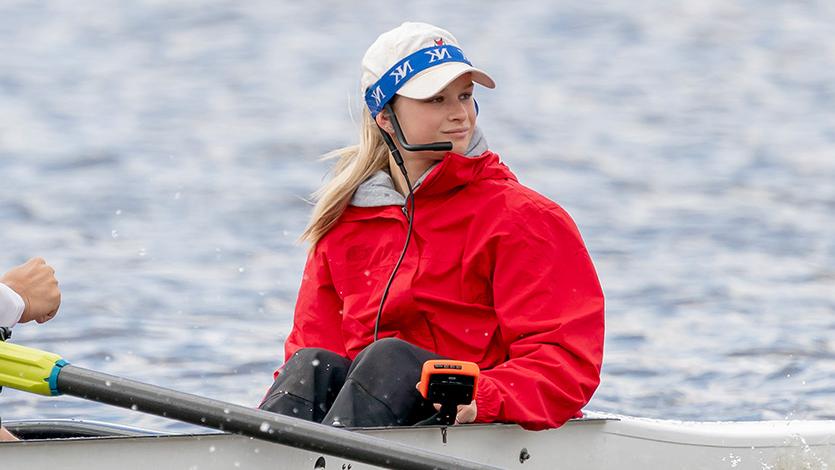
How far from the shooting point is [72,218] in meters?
10.0

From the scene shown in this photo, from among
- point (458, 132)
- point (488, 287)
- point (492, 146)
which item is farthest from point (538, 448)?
point (492, 146)

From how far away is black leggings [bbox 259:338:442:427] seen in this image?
3418 millimetres

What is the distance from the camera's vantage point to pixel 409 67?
366 cm

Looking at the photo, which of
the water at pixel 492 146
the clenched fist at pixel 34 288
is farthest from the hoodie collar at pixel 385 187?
the water at pixel 492 146

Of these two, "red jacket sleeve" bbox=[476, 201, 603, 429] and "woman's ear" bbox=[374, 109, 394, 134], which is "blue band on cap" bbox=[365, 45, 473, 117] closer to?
"woman's ear" bbox=[374, 109, 394, 134]

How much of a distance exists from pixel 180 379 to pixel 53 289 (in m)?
3.51

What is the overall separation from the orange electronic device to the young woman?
0.29 feet

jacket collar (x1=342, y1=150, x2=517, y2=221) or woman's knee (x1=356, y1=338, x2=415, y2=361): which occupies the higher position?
jacket collar (x1=342, y1=150, x2=517, y2=221)

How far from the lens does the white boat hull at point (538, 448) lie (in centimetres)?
303

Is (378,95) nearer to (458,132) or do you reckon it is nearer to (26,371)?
(458,132)

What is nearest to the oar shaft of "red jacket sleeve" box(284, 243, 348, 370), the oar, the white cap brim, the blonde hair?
the oar

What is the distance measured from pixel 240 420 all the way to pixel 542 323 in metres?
0.76

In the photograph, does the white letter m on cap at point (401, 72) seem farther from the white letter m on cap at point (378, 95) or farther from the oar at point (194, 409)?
the oar at point (194, 409)

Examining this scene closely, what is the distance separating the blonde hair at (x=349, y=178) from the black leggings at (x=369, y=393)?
0.43m
